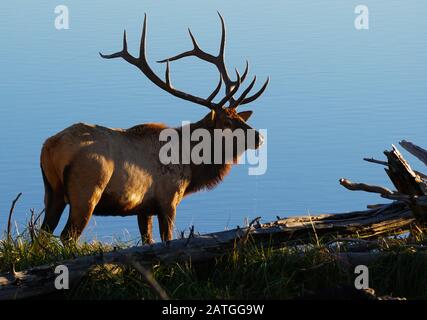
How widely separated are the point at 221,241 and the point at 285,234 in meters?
0.49

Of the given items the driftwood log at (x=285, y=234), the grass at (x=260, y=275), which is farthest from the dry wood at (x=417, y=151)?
the grass at (x=260, y=275)

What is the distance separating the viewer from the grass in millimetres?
5922

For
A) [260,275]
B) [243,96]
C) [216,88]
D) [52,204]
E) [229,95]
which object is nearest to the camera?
[260,275]

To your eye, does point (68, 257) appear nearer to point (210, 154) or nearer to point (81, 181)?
point (81, 181)

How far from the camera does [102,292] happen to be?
19.3ft

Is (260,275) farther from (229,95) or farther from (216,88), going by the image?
(229,95)

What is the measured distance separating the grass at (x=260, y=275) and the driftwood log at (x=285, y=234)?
69 mm

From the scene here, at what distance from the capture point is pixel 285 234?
21.5 ft

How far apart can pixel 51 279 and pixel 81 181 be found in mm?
1960

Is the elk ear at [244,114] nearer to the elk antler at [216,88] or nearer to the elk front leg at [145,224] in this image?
the elk antler at [216,88]

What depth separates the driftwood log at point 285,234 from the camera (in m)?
5.78

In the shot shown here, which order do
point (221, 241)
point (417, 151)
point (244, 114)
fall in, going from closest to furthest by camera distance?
point (221, 241) → point (417, 151) → point (244, 114)

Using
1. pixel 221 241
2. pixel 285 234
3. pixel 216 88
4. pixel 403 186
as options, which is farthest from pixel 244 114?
pixel 221 241

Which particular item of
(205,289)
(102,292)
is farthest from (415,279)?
(102,292)
